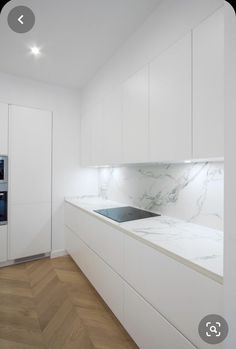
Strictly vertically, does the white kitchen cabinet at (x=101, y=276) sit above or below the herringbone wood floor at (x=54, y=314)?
above

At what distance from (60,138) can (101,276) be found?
6.50ft

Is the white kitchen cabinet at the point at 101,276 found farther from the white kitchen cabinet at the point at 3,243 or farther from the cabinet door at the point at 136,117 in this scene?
the cabinet door at the point at 136,117

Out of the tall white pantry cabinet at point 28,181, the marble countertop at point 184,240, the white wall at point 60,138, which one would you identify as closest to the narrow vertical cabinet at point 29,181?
the tall white pantry cabinet at point 28,181

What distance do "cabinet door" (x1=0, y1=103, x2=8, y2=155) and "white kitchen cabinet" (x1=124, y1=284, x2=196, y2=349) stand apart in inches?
87.1

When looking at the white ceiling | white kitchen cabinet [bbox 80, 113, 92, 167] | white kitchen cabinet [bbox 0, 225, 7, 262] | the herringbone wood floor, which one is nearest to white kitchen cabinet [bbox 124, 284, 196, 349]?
the herringbone wood floor

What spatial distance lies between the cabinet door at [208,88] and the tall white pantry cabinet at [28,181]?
2.22 meters

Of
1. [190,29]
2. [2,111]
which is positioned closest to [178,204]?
[190,29]

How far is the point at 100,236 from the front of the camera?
1808mm

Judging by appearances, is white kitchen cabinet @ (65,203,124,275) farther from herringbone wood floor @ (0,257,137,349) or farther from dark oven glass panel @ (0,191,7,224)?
dark oven glass panel @ (0,191,7,224)

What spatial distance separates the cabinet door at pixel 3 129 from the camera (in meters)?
2.49

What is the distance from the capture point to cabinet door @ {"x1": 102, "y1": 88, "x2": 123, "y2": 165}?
1.92 m

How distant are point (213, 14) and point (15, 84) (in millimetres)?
2471

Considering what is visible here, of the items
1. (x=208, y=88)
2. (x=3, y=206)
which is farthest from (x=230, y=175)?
(x=3, y=206)

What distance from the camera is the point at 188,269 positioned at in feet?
3.05
